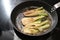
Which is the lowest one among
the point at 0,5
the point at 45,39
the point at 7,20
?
the point at 45,39

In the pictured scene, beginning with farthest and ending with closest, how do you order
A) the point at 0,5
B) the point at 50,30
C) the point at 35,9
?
1. the point at 0,5
2. the point at 35,9
3. the point at 50,30

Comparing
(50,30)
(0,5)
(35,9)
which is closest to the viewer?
(50,30)

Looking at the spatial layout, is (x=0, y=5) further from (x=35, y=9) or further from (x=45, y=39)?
(x=45, y=39)

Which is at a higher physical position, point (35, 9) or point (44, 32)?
point (35, 9)

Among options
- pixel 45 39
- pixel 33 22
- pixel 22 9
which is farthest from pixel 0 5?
pixel 45 39

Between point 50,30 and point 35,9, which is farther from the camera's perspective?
point 35,9

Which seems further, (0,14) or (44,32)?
(0,14)

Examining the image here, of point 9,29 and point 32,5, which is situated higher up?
point 32,5

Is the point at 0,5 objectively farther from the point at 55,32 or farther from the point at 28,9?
the point at 55,32

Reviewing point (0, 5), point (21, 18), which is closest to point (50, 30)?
point (21, 18)
